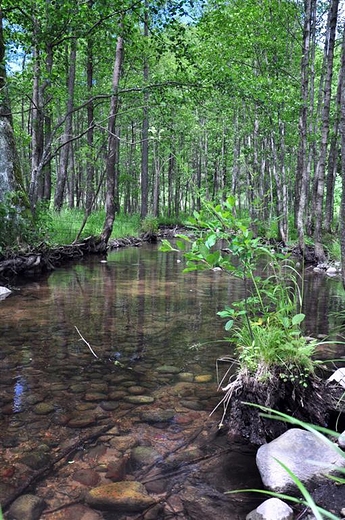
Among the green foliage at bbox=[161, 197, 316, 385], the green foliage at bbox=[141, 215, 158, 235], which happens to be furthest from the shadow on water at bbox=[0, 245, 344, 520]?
the green foliage at bbox=[141, 215, 158, 235]

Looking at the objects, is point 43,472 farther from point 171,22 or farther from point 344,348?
point 171,22

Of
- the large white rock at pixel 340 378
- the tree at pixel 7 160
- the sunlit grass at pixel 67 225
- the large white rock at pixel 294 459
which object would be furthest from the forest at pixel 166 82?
the large white rock at pixel 294 459

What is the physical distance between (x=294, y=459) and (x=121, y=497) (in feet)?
3.41

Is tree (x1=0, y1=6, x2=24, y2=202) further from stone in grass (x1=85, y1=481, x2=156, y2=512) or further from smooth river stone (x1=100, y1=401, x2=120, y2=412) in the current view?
stone in grass (x1=85, y1=481, x2=156, y2=512)

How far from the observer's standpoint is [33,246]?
9.94 meters

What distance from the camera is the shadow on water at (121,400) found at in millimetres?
2457

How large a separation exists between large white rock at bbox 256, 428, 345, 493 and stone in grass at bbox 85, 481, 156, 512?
0.71 metres

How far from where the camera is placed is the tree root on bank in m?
2.97

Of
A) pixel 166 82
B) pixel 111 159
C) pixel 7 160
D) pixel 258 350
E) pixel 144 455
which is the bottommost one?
pixel 144 455

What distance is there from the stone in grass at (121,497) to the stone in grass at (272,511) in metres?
0.58

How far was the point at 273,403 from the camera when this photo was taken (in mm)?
2965

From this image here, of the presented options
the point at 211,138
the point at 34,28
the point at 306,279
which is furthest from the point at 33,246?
the point at 211,138

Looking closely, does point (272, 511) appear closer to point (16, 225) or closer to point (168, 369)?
point (168, 369)

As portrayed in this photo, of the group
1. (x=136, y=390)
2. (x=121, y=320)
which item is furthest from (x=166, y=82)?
(x=136, y=390)
